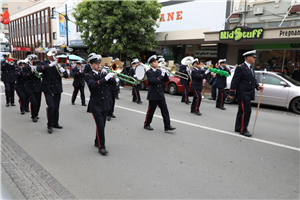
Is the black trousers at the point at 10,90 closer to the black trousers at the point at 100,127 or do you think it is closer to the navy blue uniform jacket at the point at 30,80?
the navy blue uniform jacket at the point at 30,80

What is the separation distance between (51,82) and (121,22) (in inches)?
454

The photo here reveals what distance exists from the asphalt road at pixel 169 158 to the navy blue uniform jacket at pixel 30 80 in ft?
3.29

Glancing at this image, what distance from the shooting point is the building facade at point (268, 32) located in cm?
1248

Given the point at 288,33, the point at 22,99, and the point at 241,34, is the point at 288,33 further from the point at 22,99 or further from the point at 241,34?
the point at 22,99

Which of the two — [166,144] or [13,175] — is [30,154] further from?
[166,144]

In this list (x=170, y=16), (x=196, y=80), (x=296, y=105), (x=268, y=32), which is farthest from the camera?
(x=170, y=16)

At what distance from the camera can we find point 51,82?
6207 mm

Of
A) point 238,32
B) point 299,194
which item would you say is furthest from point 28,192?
point 238,32

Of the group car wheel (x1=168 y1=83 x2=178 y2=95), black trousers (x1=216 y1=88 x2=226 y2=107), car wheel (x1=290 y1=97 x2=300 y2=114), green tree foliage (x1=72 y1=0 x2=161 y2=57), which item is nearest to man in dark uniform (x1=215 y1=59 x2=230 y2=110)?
black trousers (x1=216 y1=88 x2=226 y2=107)

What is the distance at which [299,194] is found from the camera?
341cm

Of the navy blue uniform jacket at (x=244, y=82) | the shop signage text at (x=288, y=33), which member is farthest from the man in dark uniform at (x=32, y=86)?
the shop signage text at (x=288, y=33)

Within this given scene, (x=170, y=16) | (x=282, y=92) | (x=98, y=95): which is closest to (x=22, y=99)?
(x=98, y=95)

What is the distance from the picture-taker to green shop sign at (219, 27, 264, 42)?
41.1 feet

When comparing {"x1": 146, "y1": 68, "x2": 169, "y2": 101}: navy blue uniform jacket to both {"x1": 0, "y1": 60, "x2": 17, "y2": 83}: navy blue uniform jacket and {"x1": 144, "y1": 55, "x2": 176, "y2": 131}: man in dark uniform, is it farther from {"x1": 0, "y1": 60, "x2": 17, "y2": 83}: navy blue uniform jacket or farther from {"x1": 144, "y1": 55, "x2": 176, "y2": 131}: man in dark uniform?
{"x1": 0, "y1": 60, "x2": 17, "y2": 83}: navy blue uniform jacket
